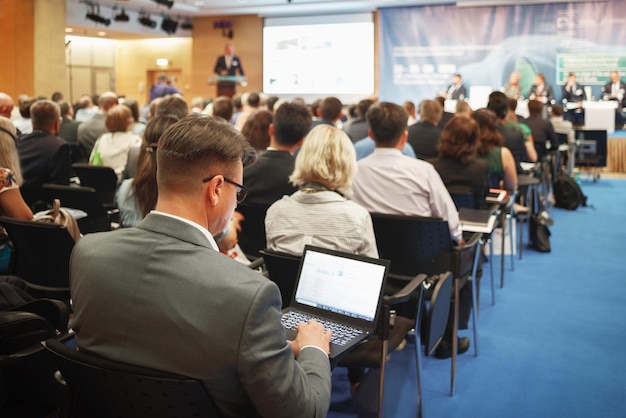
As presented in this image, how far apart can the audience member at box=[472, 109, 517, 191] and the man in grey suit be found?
12.9ft

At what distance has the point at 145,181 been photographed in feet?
9.82

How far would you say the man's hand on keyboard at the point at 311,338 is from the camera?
1672mm

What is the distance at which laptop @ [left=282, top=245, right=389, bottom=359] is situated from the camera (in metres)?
2.16

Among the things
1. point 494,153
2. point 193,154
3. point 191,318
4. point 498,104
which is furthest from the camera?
point 498,104

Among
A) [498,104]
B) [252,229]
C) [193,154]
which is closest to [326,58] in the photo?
[498,104]

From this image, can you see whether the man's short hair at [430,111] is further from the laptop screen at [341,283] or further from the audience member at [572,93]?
the audience member at [572,93]

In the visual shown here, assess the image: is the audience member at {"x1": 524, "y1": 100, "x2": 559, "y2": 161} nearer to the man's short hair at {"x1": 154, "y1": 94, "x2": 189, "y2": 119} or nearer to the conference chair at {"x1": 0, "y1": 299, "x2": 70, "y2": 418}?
the man's short hair at {"x1": 154, "y1": 94, "x2": 189, "y2": 119}

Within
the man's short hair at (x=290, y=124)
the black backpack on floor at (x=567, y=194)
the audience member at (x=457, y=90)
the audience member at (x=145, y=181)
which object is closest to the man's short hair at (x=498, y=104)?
the black backpack on floor at (x=567, y=194)

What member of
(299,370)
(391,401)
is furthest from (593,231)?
(299,370)

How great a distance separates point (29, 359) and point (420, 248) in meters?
1.93

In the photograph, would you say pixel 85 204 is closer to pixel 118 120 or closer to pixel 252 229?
pixel 252 229

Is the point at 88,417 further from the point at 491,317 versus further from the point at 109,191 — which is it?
the point at 109,191

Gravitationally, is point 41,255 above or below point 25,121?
below

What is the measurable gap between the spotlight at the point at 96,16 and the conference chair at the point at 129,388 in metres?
15.1
